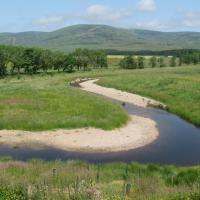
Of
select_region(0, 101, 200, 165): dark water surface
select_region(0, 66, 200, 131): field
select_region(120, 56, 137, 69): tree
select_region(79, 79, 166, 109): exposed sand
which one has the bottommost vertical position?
select_region(0, 101, 200, 165): dark water surface

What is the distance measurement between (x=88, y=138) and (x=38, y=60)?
98084 millimetres

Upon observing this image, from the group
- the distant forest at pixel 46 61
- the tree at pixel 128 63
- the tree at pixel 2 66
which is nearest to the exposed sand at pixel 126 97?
the tree at pixel 2 66

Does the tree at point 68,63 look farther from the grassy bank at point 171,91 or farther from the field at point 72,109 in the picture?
the field at point 72,109

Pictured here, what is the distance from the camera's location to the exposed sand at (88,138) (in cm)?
3873

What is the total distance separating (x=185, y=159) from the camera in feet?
118

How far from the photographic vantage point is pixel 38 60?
136375mm

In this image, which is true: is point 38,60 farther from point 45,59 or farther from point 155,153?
point 155,153

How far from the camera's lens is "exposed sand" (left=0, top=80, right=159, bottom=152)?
38728 mm

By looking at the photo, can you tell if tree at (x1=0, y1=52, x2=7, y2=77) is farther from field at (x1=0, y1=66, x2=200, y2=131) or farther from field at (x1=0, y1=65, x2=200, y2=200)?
field at (x1=0, y1=66, x2=200, y2=131)

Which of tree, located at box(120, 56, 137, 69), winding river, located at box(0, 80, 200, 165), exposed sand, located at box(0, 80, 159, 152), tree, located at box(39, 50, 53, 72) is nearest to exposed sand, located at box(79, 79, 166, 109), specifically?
exposed sand, located at box(0, 80, 159, 152)

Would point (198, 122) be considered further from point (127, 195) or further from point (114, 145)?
point (127, 195)

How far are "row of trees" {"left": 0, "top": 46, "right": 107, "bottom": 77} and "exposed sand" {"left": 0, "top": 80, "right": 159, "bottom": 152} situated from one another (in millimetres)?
84071

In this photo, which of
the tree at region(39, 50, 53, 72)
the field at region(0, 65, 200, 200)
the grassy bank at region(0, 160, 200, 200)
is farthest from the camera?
the tree at region(39, 50, 53, 72)

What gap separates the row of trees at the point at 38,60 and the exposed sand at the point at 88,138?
276ft
